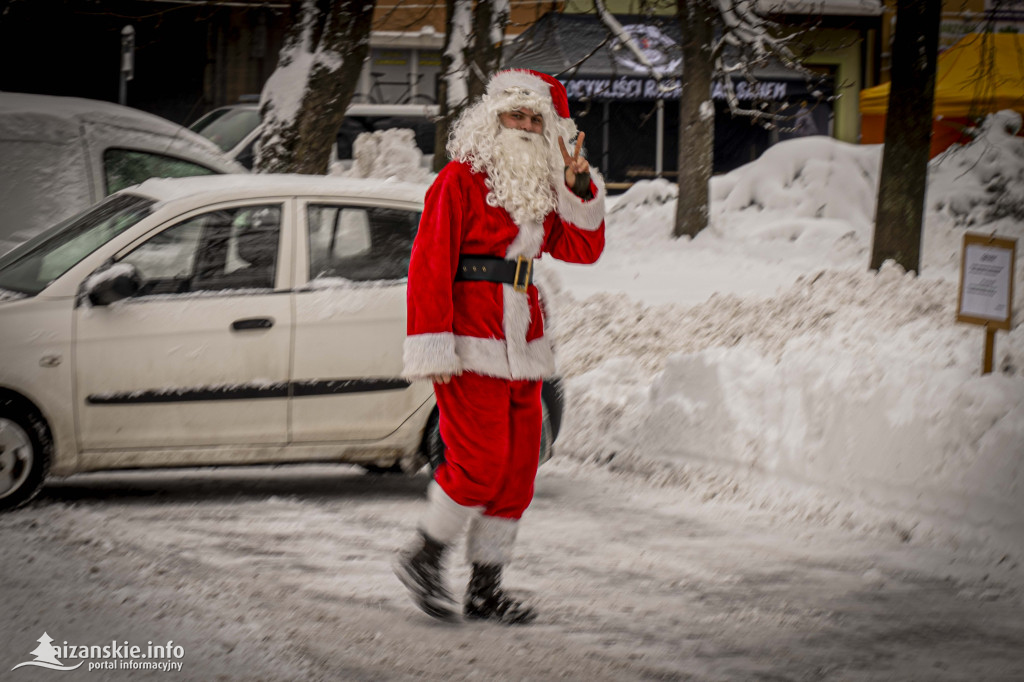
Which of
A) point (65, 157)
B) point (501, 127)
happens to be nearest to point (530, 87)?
point (501, 127)

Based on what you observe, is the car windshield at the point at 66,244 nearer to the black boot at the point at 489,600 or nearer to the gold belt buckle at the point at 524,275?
the gold belt buckle at the point at 524,275

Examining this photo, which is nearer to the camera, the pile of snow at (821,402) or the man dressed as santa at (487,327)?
the man dressed as santa at (487,327)

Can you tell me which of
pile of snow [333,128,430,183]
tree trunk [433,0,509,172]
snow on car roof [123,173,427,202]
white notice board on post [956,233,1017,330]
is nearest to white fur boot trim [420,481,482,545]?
snow on car roof [123,173,427,202]

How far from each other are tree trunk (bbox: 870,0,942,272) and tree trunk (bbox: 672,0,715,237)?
5.71 metres

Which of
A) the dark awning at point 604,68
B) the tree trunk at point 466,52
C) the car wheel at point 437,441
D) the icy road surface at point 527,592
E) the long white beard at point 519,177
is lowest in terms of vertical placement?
the icy road surface at point 527,592

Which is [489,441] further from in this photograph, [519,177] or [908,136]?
[908,136]

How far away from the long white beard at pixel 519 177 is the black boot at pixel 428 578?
1.14 meters

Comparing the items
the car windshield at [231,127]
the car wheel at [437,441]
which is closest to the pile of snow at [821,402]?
the car wheel at [437,441]

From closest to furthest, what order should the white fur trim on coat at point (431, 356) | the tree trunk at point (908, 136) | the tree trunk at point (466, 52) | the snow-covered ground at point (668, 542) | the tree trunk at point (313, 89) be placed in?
the snow-covered ground at point (668, 542) < the white fur trim on coat at point (431, 356) < the tree trunk at point (313, 89) < the tree trunk at point (908, 136) < the tree trunk at point (466, 52)

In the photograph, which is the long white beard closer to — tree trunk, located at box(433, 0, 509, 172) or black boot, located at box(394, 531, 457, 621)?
black boot, located at box(394, 531, 457, 621)

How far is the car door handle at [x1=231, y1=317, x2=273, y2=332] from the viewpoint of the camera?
652cm

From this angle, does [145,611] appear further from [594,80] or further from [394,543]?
[594,80]

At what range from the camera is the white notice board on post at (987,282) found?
6586 millimetres

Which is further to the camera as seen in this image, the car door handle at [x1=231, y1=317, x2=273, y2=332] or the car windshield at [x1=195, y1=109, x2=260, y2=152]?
the car windshield at [x1=195, y1=109, x2=260, y2=152]
